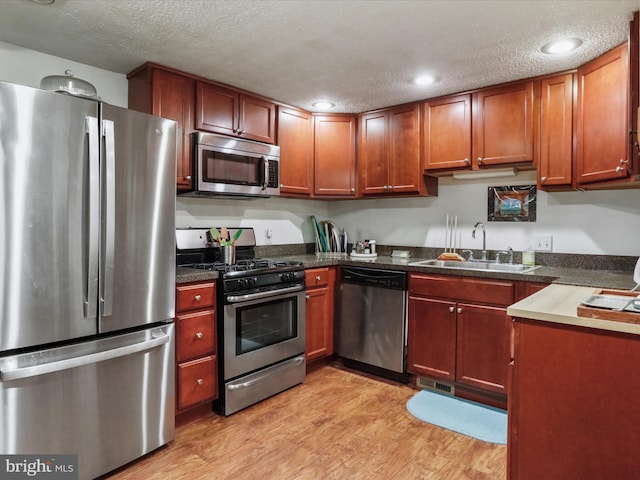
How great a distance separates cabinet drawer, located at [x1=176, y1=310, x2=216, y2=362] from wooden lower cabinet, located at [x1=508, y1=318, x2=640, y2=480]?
166 centimetres

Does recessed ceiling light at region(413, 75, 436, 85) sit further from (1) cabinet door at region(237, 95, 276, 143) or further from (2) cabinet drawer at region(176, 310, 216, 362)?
(2) cabinet drawer at region(176, 310, 216, 362)

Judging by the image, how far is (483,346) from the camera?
2576 millimetres

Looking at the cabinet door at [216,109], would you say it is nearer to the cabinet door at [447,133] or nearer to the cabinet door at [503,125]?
the cabinet door at [447,133]

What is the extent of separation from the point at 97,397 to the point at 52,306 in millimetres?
474

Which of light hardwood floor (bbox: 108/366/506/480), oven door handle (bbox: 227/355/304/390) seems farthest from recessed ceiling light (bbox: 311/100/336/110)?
light hardwood floor (bbox: 108/366/506/480)

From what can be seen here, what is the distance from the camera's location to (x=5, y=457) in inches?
62.0

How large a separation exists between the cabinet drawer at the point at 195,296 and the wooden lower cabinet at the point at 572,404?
65.8 inches

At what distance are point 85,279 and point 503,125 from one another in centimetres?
273

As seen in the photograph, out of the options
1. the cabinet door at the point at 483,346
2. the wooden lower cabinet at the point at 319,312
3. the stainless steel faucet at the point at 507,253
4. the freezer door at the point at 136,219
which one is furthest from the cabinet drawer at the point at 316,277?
the stainless steel faucet at the point at 507,253

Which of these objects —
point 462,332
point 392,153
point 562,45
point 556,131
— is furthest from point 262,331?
point 562,45

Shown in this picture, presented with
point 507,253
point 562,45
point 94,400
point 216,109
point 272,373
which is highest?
point 562,45

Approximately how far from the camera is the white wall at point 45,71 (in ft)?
7.27

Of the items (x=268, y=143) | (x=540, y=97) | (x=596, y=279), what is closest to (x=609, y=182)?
(x=596, y=279)

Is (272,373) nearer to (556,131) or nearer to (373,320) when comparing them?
(373,320)
